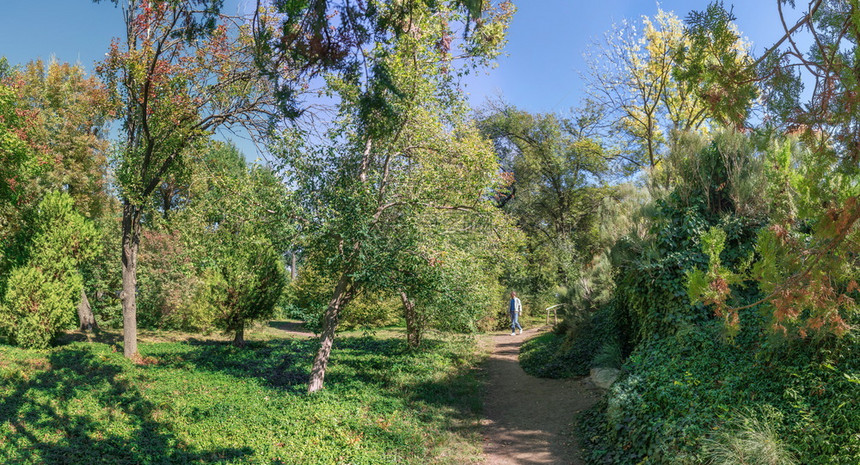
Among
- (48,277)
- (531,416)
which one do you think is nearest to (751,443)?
(531,416)

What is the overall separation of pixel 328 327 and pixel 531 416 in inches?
149

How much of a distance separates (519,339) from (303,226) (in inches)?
405

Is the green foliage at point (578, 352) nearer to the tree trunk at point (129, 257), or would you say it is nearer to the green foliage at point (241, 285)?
the green foliage at point (241, 285)

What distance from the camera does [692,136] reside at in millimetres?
7961

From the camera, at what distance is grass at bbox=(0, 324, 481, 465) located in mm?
5480

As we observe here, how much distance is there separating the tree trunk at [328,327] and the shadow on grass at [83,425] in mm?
2414

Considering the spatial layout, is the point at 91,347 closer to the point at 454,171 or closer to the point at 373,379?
the point at 373,379

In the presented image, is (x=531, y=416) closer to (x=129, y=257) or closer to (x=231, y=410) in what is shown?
(x=231, y=410)

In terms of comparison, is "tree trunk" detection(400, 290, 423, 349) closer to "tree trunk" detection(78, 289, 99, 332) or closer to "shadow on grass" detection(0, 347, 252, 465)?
"shadow on grass" detection(0, 347, 252, 465)

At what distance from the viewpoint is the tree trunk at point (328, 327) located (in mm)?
8102

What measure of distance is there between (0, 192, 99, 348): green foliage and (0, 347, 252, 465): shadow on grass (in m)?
3.87

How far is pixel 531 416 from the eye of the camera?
7488 mm

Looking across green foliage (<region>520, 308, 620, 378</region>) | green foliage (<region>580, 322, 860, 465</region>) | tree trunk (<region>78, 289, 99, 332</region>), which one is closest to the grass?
green foliage (<region>520, 308, 620, 378</region>)

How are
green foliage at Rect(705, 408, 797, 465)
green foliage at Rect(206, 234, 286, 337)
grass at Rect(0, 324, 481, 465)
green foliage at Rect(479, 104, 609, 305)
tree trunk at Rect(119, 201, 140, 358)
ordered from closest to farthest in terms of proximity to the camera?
green foliage at Rect(705, 408, 797, 465) → grass at Rect(0, 324, 481, 465) → tree trunk at Rect(119, 201, 140, 358) → green foliage at Rect(206, 234, 286, 337) → green foliage at Rect(479, 104, 609, 305)
